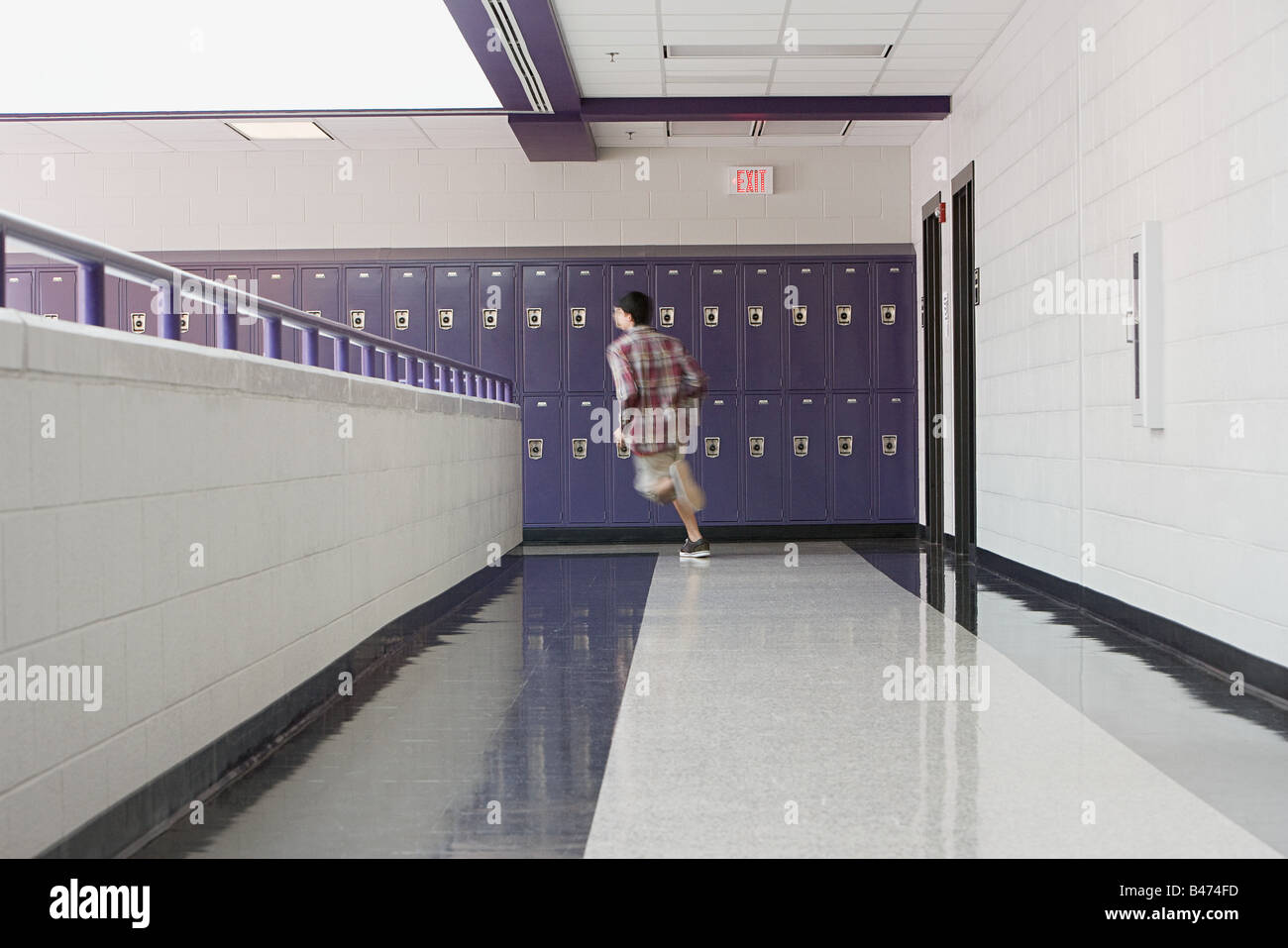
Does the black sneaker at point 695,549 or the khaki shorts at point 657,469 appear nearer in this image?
the khaki shorts at point 657,469

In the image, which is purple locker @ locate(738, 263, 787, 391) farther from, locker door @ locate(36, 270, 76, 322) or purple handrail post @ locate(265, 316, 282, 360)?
purple handrail post @ locate(265, 316, 282, 360)

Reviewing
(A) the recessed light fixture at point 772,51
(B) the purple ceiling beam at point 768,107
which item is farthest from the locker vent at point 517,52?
(A) the recessed light fixture at point 772,51

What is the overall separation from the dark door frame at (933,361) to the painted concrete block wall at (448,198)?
58cm

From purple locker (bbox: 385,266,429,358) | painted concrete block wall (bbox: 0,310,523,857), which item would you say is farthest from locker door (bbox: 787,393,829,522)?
painted concrete block wall (bbox: 0,310,523,857)

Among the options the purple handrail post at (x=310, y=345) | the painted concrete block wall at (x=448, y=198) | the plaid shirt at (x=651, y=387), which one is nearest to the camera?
the purple handrail post at (x=310, y=345)

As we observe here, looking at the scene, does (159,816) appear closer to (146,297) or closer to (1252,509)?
(1252,509)

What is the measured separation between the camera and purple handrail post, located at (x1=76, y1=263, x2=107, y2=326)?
2164 mm

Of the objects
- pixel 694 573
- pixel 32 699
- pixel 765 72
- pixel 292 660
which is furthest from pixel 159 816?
pixel 765 72

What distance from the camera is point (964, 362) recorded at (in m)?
7.09

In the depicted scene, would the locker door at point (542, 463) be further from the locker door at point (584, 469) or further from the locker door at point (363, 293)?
the locker door at point (363, 293)

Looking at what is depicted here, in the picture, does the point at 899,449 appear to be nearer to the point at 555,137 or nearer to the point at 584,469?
the point at 584,469

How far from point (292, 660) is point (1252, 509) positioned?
265 centimetres

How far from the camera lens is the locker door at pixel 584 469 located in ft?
28.3

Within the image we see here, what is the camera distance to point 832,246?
862 centimetres
